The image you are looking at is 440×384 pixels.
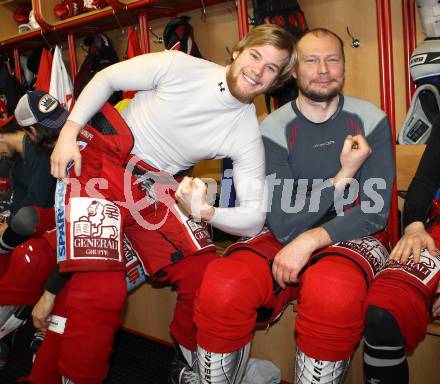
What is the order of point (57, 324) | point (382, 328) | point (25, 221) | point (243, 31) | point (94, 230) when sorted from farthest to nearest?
point (243, 31), point (25, 221), point (57, 324), point (94, 230), point (382, 328)

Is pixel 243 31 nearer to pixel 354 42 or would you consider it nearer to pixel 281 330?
pixel 354 42

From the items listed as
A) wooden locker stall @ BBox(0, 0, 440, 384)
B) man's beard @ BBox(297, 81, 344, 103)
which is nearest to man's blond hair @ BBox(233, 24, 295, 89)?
man's beard @ BBox(297, 81, 344, 103)

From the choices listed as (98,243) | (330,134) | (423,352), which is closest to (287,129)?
(330,134)

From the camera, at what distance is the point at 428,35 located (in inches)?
60.6

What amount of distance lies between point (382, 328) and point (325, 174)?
1.72ft

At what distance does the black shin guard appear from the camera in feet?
3.18

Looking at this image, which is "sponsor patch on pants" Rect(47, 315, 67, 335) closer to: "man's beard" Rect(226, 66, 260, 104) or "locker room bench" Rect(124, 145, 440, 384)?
"locker room bench" Rect(124, 145, 440, 384)

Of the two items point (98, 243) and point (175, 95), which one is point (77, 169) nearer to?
point (98, 243)

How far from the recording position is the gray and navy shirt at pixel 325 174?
1.25 meters

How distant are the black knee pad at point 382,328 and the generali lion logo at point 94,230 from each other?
664 mm

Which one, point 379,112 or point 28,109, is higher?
point 28,109

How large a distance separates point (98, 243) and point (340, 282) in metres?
0.62

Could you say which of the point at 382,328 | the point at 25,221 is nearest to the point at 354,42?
the point at 382,328

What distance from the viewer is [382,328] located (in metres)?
0.97
